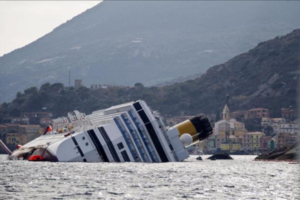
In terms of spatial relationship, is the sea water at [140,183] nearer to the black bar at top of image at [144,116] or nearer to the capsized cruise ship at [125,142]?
the capsized cruise ship at [125,142]

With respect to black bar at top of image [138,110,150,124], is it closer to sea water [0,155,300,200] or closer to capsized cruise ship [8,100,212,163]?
capsized cruise ship [8,100,212,163]

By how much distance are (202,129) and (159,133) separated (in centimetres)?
1363

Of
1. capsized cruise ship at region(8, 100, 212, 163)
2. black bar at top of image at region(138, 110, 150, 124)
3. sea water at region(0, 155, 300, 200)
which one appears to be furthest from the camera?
black bar at top of image at region(138, 110, 150, 124)

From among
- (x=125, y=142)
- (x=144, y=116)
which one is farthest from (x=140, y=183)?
(x=144, y=116)

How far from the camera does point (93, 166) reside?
8838cm

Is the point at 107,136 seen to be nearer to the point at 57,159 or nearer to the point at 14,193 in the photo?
the point at 57,159

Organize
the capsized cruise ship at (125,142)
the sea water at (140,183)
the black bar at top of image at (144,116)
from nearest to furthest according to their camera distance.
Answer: the sea water at (140,183), the capsized cruise ship at (125,142), the black bar at top of image at (144,116)

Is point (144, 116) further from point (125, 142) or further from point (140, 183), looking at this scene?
point (140, 183)

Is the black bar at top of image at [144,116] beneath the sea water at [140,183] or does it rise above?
above

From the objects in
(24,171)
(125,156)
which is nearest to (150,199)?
(24,171)

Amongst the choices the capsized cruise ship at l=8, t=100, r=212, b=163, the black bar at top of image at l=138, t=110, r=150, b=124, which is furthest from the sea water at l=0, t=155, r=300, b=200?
the black bar at top of image at l=138, t=110, r=150, b=124

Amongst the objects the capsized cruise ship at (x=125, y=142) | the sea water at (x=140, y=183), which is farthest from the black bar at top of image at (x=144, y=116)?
the sea water at (x=140, y=183)

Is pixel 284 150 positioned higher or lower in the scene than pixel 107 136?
lower

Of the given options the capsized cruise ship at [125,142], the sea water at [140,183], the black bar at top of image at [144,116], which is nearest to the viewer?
the sea water at [140,183]
